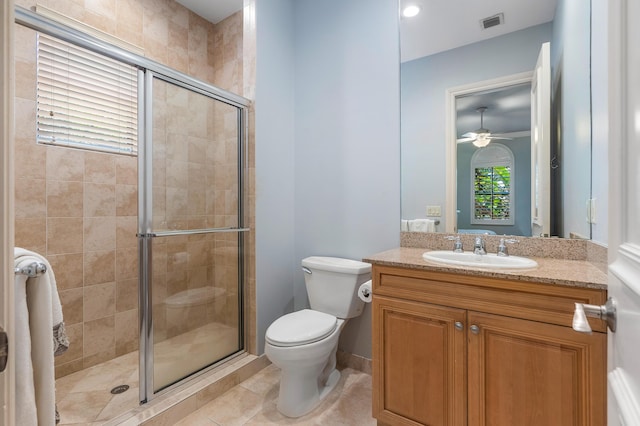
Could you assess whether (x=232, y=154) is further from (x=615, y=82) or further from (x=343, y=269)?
(x=615, y=82)

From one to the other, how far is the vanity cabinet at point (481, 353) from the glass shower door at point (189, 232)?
42.5 inches

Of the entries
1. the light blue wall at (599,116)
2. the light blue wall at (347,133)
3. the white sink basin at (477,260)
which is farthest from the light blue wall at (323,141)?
the light blue wall at (599,116)

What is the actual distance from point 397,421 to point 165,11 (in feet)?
10.7

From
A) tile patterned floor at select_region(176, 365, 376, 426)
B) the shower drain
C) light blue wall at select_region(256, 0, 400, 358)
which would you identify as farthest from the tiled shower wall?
tile patterned floor at select_region(176, 365, 376, 426)

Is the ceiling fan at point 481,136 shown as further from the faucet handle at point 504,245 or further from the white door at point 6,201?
the white door at point 6,201

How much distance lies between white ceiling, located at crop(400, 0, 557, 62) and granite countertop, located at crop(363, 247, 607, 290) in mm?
1239

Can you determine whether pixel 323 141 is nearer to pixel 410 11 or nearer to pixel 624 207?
pixel 410 11

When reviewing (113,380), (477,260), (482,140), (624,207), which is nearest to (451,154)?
(482,140)

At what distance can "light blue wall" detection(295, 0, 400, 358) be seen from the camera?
6.77ft

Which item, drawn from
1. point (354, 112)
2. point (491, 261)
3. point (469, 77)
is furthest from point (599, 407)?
point (354, 112)

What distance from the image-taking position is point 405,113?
2002 millimetres

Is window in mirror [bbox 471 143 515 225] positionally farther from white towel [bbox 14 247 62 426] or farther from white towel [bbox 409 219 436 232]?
white towel [bbox 14 247 62 426]

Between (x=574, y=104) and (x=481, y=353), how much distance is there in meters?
1.25

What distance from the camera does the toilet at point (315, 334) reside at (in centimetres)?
164
